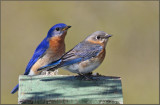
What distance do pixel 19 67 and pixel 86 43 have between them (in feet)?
17.7

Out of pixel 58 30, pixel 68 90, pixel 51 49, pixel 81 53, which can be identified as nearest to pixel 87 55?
pixel 81 53

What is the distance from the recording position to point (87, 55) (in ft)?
23.7

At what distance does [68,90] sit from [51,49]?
5.69ft

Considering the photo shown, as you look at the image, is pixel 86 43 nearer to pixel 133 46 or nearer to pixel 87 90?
pixel 87 90

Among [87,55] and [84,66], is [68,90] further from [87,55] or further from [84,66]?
[87,55]

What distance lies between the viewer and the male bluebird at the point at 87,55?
6.97m

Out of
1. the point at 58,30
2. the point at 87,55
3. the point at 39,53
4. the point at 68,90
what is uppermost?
the point at 58,30

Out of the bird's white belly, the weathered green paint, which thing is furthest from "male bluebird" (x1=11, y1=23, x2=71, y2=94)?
the weathered green paint

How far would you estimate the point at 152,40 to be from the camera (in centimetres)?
1416

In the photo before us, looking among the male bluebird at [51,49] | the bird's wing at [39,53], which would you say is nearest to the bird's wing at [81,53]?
the male bluebird at [51,49]

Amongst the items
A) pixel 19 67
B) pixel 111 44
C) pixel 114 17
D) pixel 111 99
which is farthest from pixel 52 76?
pixel 114 17

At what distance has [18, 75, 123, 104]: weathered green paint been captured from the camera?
251 inches

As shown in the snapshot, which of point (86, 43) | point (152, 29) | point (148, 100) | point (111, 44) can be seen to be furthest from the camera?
point (152, 29)

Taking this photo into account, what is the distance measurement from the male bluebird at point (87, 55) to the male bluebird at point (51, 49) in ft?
2.37
